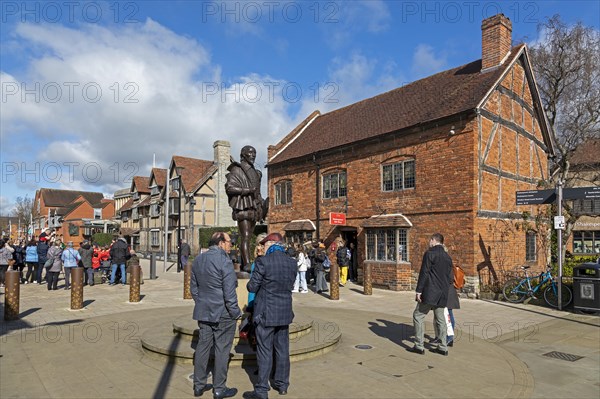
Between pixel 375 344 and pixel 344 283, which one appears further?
pixel 344 283

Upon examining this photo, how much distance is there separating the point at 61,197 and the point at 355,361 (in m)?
85.9

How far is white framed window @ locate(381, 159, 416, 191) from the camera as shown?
652 inches

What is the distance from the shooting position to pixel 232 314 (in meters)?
4.90

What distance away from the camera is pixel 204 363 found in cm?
496

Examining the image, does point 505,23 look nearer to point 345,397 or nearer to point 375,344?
point 375,344

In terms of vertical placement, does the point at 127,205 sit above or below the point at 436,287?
above

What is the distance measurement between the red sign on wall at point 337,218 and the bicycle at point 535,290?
722cm

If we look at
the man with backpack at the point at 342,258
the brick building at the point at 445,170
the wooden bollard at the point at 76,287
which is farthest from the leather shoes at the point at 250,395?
the man with backpack at the point at 342,258

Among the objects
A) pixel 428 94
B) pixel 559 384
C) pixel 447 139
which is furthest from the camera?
Result: pixel 428 94

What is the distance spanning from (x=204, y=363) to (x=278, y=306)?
107cm

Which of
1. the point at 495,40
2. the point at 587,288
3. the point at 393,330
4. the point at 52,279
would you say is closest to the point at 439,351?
the point at 393,330

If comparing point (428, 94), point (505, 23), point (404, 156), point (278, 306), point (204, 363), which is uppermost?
point (505, 23)

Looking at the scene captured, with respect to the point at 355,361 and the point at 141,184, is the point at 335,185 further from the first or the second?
the point at 141,184

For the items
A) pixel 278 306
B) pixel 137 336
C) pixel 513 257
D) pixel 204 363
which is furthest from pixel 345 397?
pixel 513 257
